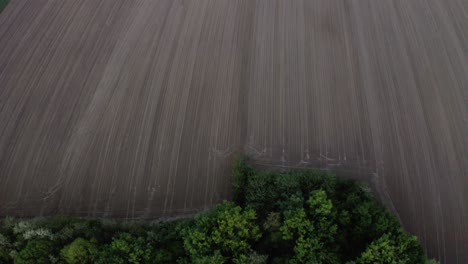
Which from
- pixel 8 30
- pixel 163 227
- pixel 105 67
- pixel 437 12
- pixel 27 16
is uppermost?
pixel 437 12

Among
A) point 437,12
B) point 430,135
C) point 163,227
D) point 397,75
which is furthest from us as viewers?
point 437,12

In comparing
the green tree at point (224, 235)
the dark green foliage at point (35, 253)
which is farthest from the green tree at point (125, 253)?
the dark green foliage at point (35, 253)

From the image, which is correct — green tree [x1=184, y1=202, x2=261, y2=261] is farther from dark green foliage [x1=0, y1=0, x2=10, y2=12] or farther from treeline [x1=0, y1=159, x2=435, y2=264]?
dark green foliage [x1=0, y1=0, x2=10, y2=12]

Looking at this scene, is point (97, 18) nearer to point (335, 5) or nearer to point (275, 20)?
point (275, 20)

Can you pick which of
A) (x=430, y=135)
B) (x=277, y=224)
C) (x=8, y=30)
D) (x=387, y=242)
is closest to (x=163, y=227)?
(x=277, y=224)

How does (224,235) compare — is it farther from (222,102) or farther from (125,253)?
(222,102)

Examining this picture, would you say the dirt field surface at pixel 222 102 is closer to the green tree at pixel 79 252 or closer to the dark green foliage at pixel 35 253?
the dark green foliage at pixel 35 253
